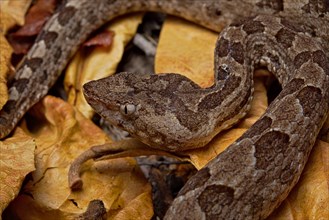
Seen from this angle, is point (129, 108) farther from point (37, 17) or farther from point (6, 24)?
point (37, 17)

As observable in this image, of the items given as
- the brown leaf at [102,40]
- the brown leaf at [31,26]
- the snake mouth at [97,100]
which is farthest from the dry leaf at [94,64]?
the snake mouth at [97,100]

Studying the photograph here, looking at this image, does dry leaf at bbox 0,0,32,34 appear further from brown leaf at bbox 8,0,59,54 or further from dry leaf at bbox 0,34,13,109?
dry leaf at bbox 0,34,13,109

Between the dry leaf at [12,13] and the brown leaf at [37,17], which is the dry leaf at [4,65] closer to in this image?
the dry leaf at [12,13]

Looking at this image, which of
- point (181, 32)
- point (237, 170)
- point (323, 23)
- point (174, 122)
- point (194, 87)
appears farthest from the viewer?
point (181, 32)

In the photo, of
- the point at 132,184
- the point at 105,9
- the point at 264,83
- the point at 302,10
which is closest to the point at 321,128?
the point at 264,83

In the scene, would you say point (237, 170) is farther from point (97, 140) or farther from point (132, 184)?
point (97, 140)

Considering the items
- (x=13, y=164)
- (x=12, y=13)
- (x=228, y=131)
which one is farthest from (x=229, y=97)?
(x=12, y=13)
